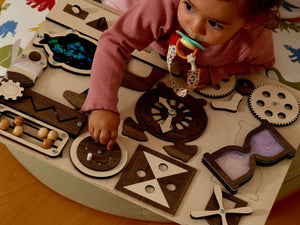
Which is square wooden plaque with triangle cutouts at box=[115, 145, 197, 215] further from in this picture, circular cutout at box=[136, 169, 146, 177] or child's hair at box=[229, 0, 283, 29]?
child's hair at box=[229, 0, 283, 29]

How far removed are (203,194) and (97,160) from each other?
24 cm

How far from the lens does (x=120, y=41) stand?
3.14 feet

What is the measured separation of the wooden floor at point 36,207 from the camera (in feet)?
3.89

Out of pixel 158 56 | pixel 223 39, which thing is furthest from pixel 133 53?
pixel 223 39

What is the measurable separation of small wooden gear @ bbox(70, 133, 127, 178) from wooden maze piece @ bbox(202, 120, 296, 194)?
187 mm

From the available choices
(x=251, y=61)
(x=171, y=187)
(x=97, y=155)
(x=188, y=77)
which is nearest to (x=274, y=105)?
(x=251, y=61)

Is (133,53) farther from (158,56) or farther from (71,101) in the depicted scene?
(71,101)

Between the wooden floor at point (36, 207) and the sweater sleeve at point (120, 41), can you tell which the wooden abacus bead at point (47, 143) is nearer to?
the sweater sleeve at point (120, 41)

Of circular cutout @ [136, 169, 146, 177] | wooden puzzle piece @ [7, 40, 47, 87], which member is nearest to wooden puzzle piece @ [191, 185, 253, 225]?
circular cutout @ [136, 169, 146, 177]

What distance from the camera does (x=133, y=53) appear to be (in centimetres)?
108

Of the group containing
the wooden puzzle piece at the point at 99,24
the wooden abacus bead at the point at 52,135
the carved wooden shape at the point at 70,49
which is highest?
the wooden puzzle piece at the point at 99,24

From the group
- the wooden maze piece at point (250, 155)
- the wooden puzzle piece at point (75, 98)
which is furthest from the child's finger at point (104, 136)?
the wooden maze piece at point (250, 155)

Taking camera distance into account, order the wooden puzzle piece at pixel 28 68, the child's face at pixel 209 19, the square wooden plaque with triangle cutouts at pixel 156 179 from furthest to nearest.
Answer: the wooden puzzle piece at pixel 28 68 < the square wooden plaque with triangle cutouts at pixel 156 179 < the child's face at pixel 209 19

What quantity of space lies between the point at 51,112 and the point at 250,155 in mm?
453
